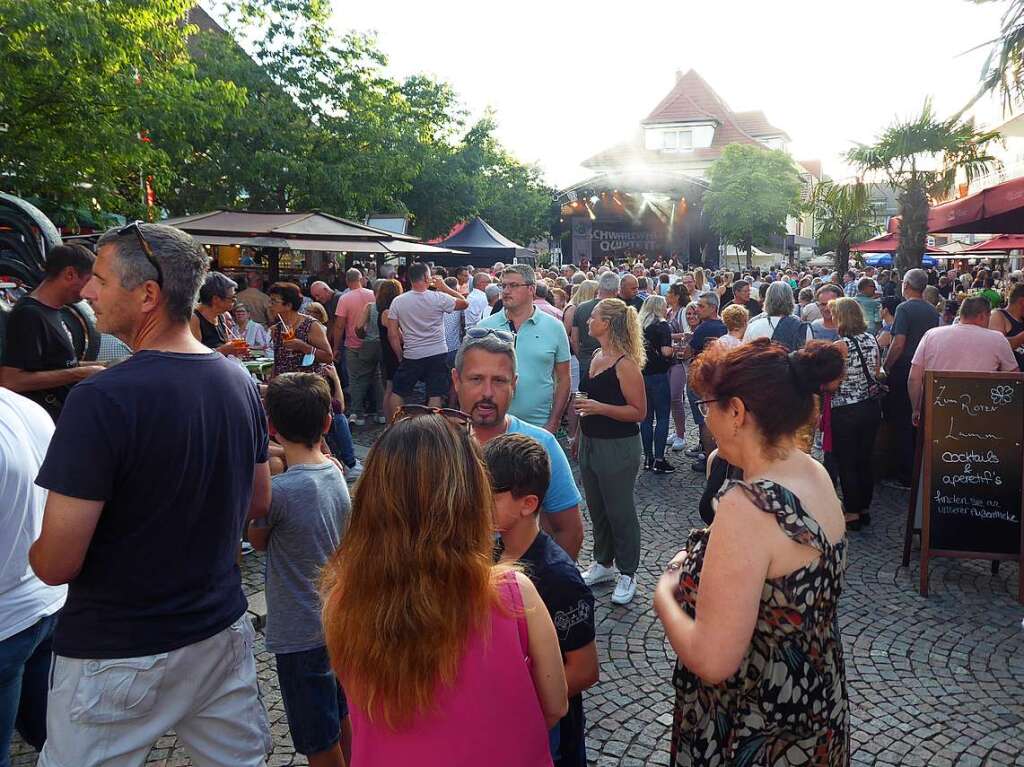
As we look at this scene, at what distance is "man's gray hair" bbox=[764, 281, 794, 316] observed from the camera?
279 inches

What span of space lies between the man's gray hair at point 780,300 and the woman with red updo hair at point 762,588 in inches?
209

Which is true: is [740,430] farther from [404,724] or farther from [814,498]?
[404,724]

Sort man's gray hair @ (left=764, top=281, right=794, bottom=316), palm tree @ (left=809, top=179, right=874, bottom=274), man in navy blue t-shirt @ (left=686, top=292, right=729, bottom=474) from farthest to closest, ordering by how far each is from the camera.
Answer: palm tree @ (left=809, top=179, right=874, bottom=274), man in navy blue t-shirt @ (left=686, top=292, right=729, bottom=474), man's gray hair @ (left=764, top=281, right=794, bottom=316)

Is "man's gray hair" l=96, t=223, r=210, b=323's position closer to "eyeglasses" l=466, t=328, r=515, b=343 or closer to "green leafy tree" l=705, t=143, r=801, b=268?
"eyeglasses" l=466, t=328, r=515, b=343

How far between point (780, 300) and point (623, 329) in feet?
10.1

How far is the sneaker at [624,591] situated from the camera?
4688 millimetres

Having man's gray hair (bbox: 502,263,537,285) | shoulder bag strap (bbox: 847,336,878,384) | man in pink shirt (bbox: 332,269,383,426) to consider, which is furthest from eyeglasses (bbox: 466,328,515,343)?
man in pink shirt (bbox: 332,269,383,426)

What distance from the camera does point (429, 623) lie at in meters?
1.47

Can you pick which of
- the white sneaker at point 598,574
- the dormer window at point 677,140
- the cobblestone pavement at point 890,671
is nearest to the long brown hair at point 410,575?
the cobblestone pavement at point 890,671

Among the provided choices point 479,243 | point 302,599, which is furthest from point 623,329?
point 479,243

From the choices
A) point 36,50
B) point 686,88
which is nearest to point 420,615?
point 36,50

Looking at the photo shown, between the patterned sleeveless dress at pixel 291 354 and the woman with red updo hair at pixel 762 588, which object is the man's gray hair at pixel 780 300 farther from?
the woman with red updo hair at pixel 762 588

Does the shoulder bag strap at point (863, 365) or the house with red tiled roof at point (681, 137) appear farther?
the house with red tiled roof at point (681, 137)

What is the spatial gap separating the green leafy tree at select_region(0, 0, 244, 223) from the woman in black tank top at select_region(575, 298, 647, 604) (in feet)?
24.4
